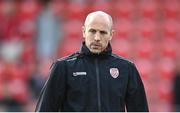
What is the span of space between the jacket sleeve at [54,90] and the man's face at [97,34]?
Answer: 25 cm

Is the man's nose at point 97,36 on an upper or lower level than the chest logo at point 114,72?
upper

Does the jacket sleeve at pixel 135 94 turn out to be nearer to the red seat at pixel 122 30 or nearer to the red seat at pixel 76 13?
the red seat at pixel 122 30

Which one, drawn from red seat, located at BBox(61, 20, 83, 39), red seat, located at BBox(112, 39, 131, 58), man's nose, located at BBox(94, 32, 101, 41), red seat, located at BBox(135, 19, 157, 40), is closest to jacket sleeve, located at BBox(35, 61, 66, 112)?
man's nose, located at BBox(94, 32, 101, 41)

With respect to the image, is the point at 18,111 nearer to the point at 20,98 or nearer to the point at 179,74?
the point at 20,98

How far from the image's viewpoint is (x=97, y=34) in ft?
16.0

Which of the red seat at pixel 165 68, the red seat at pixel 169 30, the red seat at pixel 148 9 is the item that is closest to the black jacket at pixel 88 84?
the red seat at pixel 165 68

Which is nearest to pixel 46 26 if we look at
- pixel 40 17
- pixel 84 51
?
pixel 40 17

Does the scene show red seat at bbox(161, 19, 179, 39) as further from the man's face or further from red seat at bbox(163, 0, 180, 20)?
the man's face

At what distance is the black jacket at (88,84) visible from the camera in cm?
484

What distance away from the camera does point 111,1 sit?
13555 millimetres

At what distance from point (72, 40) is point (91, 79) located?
317 inches

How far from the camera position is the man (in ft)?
15.9

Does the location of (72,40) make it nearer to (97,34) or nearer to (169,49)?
(169,49)

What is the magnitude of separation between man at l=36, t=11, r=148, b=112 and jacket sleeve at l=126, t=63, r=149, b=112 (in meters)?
0.01
